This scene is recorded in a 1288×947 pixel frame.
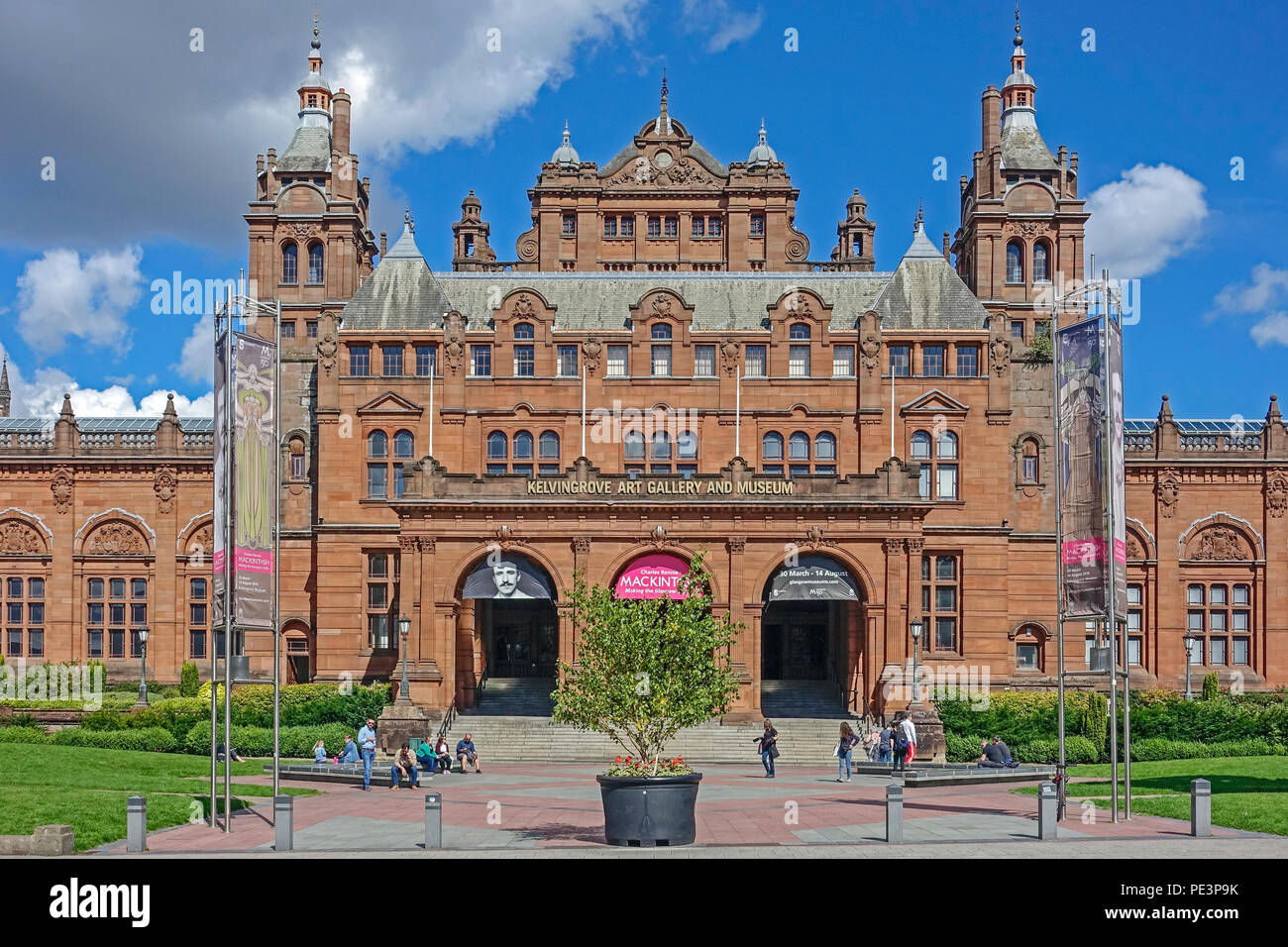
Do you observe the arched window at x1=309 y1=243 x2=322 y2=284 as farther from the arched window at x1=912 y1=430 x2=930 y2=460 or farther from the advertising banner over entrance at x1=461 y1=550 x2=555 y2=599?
the arched window at x1=912 y1=430 x2=930 y2=460

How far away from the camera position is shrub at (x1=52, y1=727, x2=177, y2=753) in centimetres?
4681

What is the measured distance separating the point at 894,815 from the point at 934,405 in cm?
3799

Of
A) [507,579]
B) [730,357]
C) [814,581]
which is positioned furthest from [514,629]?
[730,357]

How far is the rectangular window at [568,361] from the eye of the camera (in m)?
63.8

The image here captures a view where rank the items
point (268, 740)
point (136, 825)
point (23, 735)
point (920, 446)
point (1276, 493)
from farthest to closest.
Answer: point (1276, 493) < point (920, 446) < point (268, 740) < point (23, 735) < point (136, 825)

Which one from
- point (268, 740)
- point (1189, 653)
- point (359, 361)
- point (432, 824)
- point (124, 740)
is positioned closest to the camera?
point (432, 824)

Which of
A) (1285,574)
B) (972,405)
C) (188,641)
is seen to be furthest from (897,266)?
(188,641)

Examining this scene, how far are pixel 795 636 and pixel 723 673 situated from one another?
1371 inches

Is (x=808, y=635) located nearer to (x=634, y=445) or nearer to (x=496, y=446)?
(x=634, y=445)

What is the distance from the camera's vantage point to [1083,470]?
3394 centimetres

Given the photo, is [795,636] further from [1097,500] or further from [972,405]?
[1097,500]

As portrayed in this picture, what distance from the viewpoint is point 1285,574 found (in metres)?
68.4

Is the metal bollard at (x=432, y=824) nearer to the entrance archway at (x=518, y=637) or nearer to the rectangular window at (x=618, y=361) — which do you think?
the entrance archway at (x=518, y=637)

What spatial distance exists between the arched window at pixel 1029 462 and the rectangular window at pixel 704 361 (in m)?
14.5
